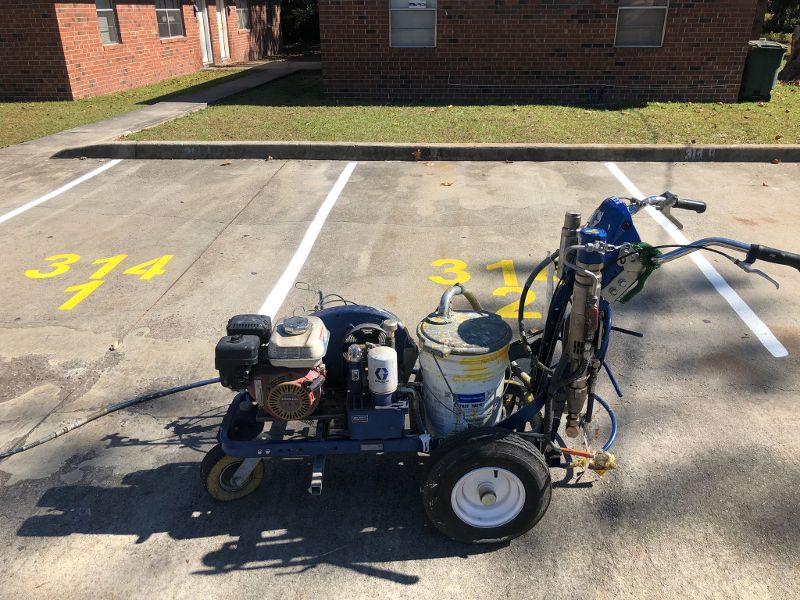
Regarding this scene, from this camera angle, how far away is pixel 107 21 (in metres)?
15.7

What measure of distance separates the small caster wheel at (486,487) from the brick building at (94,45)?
14699 mm

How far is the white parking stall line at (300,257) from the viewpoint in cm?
534

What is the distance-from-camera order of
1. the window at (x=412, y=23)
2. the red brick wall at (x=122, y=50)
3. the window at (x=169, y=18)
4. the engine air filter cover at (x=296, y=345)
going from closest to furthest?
the engine air filter cover at (x=296, y=345)
the window at (x=412, y=23)
the red brick wall at (x=122, y=50)
the window at (x=169, y=18)

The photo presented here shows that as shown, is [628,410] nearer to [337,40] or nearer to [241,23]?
[337,40]

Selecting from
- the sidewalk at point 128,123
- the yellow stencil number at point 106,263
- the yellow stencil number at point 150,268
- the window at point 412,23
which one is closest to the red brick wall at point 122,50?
the sidewalk at point 128,123

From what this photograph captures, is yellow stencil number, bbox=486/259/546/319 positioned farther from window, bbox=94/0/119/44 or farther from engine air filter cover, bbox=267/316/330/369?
window, bbox=94/0/119/44

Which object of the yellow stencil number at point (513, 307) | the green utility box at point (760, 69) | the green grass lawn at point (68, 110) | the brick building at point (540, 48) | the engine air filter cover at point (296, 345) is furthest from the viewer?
the brick building at point (540, 48)

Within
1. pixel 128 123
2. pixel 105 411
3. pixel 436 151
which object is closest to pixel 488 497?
pixel 105 411

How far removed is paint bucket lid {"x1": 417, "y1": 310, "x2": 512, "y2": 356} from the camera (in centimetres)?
298

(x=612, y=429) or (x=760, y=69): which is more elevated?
(x=760, y=69)

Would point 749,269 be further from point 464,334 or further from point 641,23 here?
point 641,23

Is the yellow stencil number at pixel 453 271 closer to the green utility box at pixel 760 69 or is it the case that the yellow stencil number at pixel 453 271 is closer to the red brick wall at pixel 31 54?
the green utility box at pixel 760 69

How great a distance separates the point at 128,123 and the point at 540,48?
26.5 feet

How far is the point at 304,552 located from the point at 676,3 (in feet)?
43.5
